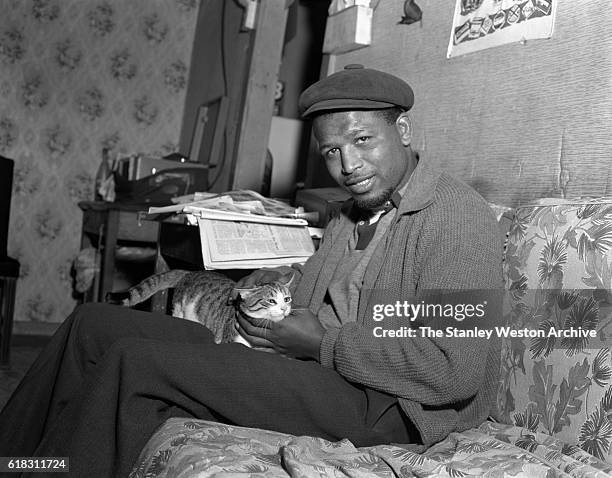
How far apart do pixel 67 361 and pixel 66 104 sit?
320 cm

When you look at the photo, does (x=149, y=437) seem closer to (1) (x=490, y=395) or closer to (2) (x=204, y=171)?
(1) (x=490, y=395)

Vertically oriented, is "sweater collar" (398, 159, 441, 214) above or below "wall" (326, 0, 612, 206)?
below

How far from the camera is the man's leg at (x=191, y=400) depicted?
1.24 m

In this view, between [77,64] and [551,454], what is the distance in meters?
3.96

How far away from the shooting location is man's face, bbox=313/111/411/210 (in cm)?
157

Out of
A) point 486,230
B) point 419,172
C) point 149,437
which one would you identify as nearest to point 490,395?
point 486,230

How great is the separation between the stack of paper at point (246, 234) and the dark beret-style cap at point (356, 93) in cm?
59

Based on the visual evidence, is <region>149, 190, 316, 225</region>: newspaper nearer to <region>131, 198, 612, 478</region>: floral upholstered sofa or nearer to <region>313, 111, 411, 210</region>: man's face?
<region>313, 111, 411, 210</region>: man's face

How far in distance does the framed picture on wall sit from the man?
2.18 metres

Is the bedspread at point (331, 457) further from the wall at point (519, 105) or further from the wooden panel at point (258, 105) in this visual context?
the wooden panel at point (258, 105)

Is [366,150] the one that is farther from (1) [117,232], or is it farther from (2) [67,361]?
(1) [117,232]

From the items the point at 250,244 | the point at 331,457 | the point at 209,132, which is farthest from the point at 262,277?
the point at 209,132

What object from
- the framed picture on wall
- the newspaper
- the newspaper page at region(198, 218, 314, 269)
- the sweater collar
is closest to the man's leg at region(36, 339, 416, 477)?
the sweater collar

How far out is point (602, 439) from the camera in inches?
49.4
